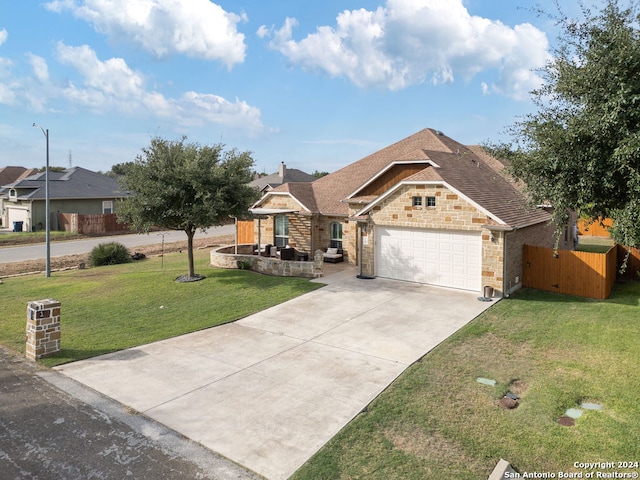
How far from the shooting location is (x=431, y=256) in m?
17.7

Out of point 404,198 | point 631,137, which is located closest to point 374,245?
point 404,198

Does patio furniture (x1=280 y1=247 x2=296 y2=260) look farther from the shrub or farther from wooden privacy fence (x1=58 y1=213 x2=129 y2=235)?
wooden privacy fence (x1=58 y1=213 x2=129 y2=235)

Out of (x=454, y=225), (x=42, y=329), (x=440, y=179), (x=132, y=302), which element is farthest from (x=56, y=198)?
(x=454, y=225)

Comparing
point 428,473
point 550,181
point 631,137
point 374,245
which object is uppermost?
A: point 631,137

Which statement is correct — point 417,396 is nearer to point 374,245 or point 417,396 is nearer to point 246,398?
point 246,398

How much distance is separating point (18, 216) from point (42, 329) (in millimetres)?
40686

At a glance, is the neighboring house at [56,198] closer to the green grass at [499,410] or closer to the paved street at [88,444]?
the paved street at [88,444]

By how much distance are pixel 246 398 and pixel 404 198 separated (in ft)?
38.3

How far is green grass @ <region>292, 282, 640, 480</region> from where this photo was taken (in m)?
6.36

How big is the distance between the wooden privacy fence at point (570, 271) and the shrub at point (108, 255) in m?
22.8

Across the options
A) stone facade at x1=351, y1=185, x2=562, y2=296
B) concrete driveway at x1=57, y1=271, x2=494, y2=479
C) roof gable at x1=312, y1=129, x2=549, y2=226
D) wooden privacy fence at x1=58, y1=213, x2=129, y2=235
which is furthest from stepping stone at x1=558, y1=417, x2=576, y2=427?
wooden privacy fence at x1=58, y1=213, x2=129, y2=235

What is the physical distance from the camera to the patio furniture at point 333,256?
23.0 m

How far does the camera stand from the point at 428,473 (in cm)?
609

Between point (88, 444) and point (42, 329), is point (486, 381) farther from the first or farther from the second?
point (42, 329)
